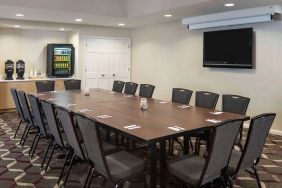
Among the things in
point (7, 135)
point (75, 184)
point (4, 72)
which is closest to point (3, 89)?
point (4, 72)

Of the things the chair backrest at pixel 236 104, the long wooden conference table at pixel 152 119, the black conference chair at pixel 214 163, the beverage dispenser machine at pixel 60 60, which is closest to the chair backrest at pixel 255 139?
the black conference chair at pixel 214 163

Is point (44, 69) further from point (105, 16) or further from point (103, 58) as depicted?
point (105, 16)

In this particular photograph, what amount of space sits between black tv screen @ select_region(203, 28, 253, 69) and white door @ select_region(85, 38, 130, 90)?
10.2 ft

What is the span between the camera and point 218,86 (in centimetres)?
618

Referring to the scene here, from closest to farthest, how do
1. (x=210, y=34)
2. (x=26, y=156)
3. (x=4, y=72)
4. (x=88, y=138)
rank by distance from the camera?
1. (x=88, y=138)
2. (x=26, y=156)
3. (x=210, y=34)
4. (x=4, y=72)

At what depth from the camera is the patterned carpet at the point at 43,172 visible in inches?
127

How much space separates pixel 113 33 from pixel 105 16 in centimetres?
202

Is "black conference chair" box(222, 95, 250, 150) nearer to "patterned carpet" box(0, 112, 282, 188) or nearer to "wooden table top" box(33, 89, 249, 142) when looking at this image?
"wooden table top" box(33, 89, 249, 142)

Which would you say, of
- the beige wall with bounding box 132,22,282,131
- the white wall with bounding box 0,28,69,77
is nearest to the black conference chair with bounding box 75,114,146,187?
the beige wall with bounding box 132,22,282,131

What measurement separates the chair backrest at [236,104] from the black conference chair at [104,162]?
6.03 ft

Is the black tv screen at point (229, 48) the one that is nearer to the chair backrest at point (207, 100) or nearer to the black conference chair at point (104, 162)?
the chair backrest at point (207, 100)

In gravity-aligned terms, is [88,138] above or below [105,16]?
below

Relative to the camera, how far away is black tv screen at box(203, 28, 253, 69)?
5.46m

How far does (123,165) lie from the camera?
8.48 feet
